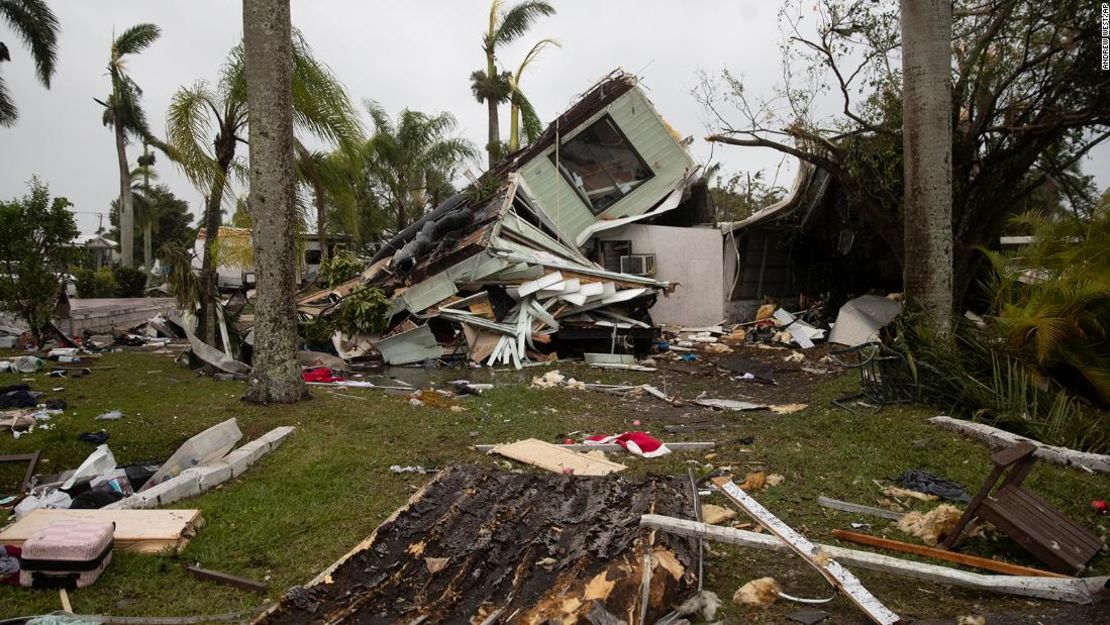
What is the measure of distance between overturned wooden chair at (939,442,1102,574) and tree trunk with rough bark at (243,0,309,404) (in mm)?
6506

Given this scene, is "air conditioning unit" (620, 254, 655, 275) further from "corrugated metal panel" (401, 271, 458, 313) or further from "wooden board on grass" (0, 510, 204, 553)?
"wooden board on grass" (0, 510, 204, 553)

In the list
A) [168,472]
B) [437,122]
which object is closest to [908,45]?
[168,472]

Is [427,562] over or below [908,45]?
below

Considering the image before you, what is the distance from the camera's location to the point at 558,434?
7.07 metres

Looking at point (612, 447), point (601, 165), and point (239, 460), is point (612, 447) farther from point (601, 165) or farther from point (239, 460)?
point (601, 165)

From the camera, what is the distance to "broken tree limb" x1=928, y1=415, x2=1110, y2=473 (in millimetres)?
5312

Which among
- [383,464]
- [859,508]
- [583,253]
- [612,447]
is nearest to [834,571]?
[859,508]

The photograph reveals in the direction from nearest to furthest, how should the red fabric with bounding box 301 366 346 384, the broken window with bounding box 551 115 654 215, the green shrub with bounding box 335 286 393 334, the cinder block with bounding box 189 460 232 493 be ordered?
the cinder block with bounding box 189 460 232 493
the red fabric with bounding box 301 366 346 384
the green shrub with bounding box 335 286 393 334
the broken window with bounding box 551 115 654 215

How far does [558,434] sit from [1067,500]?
4093mm

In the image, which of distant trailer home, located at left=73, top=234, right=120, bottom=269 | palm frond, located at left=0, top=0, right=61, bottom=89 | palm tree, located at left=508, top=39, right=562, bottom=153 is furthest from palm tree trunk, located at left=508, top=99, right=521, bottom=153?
distant trailer home, located at left=73, top=234, right=120, bottom=269

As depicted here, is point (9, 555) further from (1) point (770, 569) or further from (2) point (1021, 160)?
(2) point (1021, 160)

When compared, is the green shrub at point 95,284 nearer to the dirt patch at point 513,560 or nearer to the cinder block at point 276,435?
the cinder block at point 276,435

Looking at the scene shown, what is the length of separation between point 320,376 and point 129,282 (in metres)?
19.4

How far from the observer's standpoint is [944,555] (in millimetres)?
3662
